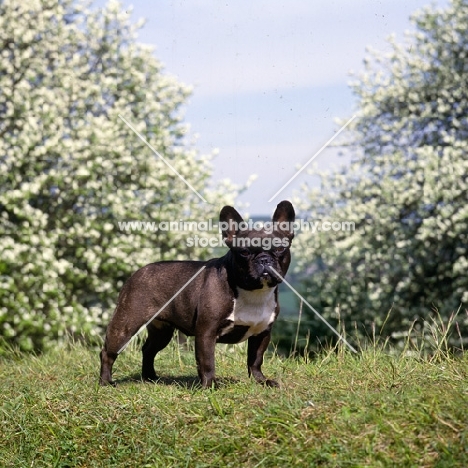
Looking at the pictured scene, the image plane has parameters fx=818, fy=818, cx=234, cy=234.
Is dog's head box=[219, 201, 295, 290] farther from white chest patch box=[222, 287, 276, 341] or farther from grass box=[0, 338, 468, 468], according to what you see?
grass box=[0, 338, 468, 468]

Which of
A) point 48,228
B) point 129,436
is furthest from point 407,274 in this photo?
point 129,436

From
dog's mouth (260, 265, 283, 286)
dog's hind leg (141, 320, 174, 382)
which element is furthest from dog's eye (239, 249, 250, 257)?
dog's hind leg (141, 320, 174, 382)

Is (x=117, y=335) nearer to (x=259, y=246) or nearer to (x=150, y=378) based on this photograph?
(x=150, y=378)

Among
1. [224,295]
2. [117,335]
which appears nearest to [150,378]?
[117,335]

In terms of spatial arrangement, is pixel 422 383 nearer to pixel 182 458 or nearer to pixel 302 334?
pixel 182 458

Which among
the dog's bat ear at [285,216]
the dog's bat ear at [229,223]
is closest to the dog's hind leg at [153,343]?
the dog's bat ear at [229,223]

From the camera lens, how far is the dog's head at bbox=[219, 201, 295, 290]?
6289mm

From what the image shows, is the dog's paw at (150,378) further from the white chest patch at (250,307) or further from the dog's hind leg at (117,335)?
the white chest patch at (250,307)

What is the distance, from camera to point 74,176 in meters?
12.4

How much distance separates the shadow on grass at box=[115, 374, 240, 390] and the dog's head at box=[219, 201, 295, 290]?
36.6 inches

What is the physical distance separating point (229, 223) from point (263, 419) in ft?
5.98

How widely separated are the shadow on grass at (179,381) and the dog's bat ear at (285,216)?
1.36 m

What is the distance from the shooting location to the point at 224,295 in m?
6.56

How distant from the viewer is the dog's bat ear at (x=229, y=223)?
6.68 m
